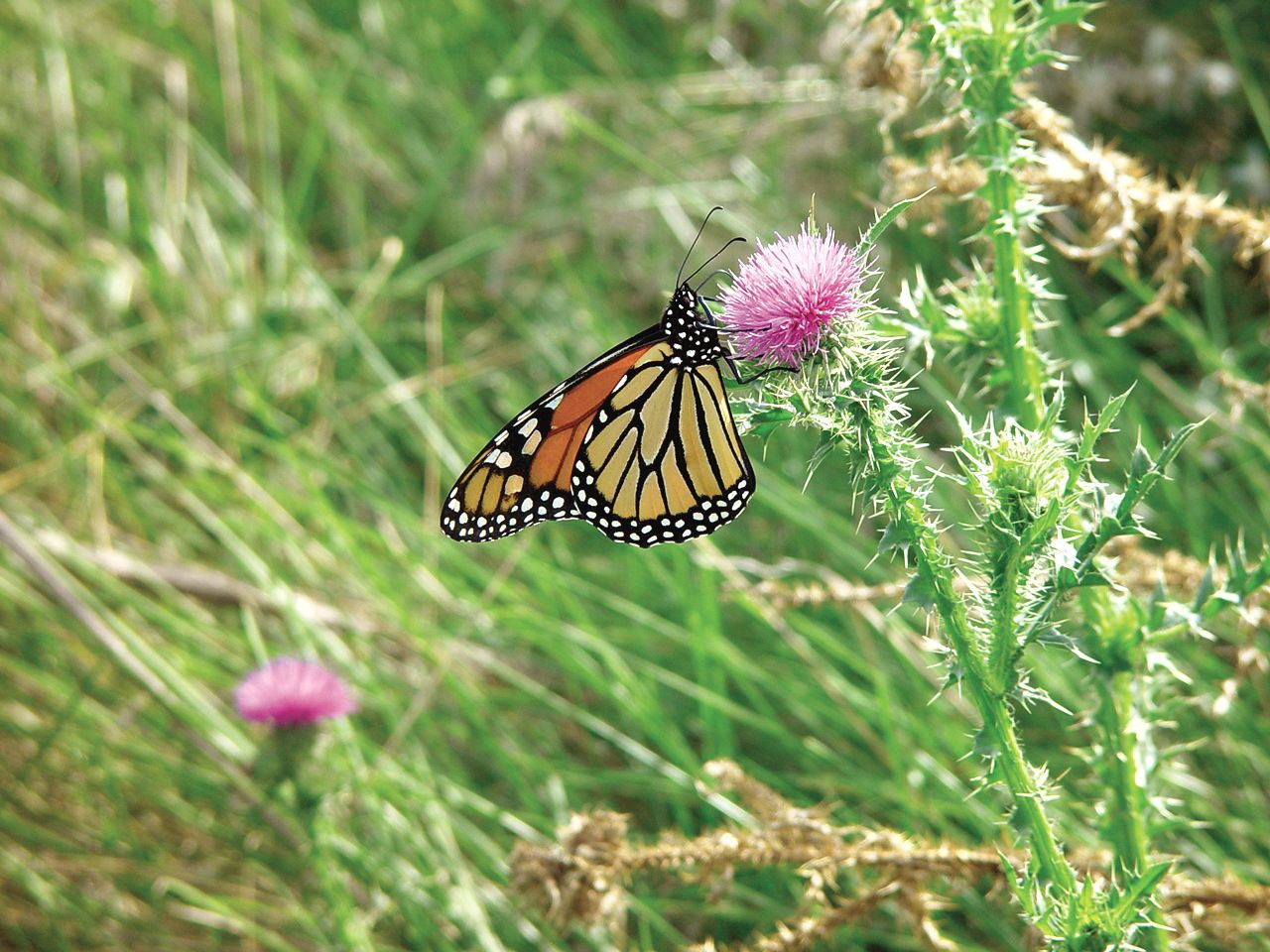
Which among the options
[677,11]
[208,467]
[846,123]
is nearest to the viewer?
[208,467]

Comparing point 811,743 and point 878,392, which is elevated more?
point 811,743

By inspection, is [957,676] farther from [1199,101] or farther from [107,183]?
[107,183]

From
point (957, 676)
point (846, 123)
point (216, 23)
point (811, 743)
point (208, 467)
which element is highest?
point (216, 23)

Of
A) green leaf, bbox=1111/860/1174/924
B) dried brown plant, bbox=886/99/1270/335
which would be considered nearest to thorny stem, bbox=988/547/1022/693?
green leaf, bbox=1111/860/1174/924

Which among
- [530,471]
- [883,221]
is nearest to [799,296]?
[883,221]

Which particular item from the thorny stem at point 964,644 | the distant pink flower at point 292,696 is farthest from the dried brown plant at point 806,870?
the distant pink flower at point 292,696

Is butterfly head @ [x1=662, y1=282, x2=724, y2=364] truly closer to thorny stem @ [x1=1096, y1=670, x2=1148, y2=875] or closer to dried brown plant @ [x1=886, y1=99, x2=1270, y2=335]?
dried brown plant @ [x1=886, y1=99, x2=1270, y2=335]

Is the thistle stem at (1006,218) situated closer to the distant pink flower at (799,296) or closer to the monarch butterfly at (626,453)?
the distant pink flower at (799,296)

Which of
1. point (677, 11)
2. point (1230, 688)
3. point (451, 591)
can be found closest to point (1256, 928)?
point (1230, 688)

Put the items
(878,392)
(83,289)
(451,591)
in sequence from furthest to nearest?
(83,289), (451,591), (878,392)
